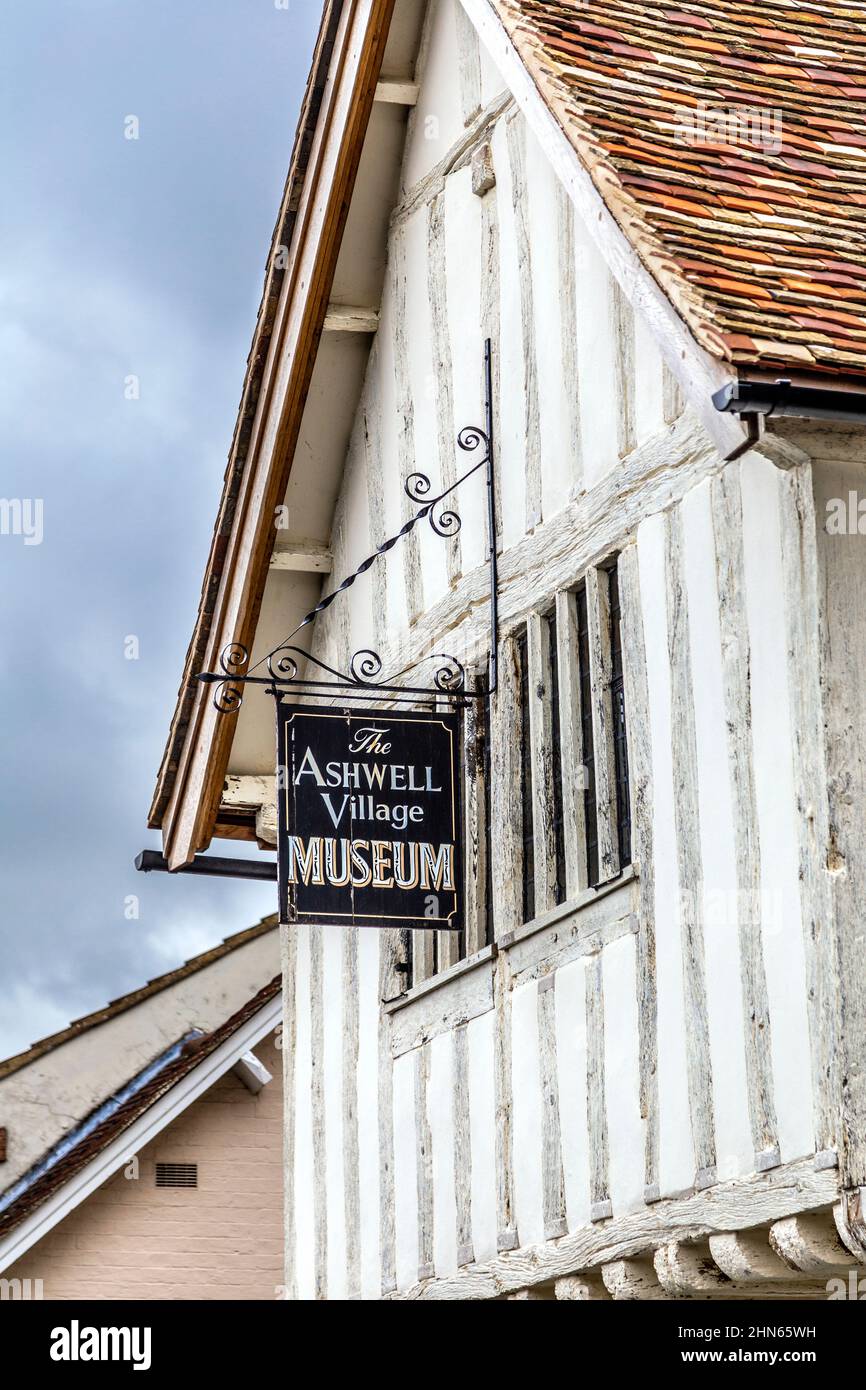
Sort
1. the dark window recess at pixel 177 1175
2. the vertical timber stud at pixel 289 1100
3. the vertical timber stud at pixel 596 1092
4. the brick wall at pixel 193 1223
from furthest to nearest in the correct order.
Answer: the dark window recess at pixel 177 1175 → the brick wall at pixel 193 1223 → the vertical timber stud at pixel 289 1100 → the vertical timber stud at pixel 596 1092

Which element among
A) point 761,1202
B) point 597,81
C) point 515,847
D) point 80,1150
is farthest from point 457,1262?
point 80,1150

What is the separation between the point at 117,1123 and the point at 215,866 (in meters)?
3.72

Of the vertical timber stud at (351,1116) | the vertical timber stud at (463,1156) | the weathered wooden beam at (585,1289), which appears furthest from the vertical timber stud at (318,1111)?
the weathered wooden beam at (585,1289)

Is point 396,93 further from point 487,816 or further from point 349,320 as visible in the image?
point 487,816

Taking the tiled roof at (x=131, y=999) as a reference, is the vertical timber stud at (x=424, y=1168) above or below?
below

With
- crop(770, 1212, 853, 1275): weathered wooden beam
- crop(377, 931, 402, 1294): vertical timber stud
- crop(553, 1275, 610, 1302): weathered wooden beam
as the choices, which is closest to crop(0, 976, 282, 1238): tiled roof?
crop(377, 931, 402, 1294): vertical timber stud

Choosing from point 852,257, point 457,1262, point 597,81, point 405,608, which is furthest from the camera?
point 405,608

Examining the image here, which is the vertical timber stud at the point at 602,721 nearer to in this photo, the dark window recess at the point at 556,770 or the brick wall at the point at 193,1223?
the dark window recess at the point at 556,770

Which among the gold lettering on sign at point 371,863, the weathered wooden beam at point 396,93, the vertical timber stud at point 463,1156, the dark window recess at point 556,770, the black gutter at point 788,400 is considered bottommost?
the vertical timber stud at point 463,1156

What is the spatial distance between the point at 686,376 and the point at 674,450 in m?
0.95

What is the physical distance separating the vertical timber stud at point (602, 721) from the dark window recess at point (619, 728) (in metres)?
0.02

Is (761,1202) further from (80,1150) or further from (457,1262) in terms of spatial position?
(80,1150)

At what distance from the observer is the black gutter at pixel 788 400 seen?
5617 millimetres

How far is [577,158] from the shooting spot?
22.3ft
